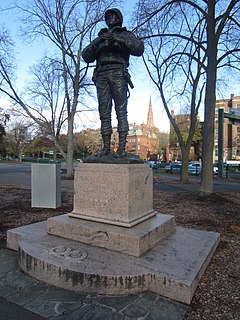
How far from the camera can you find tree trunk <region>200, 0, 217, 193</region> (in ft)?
31.3

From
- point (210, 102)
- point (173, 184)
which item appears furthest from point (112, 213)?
point (173, 184)

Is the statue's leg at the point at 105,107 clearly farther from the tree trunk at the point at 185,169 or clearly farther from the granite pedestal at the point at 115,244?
the tree trunk at the point at 185,169

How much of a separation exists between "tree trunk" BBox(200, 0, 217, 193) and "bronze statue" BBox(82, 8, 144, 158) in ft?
20.6

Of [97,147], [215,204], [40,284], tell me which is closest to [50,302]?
[40,284]

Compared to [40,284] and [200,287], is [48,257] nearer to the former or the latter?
[40,284]

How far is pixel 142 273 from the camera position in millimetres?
2609

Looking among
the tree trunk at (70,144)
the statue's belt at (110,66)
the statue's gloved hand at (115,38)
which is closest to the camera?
the statue's gloved hand at (115,38)

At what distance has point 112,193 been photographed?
3.59 meters

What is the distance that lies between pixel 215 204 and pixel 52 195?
561 centimetres

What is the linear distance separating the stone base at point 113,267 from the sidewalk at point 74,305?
3.4 inches

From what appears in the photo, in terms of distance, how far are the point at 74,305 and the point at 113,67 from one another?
3.51 m

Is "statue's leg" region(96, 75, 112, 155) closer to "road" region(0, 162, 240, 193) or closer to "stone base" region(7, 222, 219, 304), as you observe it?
"stone base" region(7, 222, 219, 304)

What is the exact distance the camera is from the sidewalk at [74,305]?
2166mm

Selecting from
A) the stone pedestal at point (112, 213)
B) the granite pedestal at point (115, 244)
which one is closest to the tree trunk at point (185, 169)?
the granite pedestal at point (115, 244)
